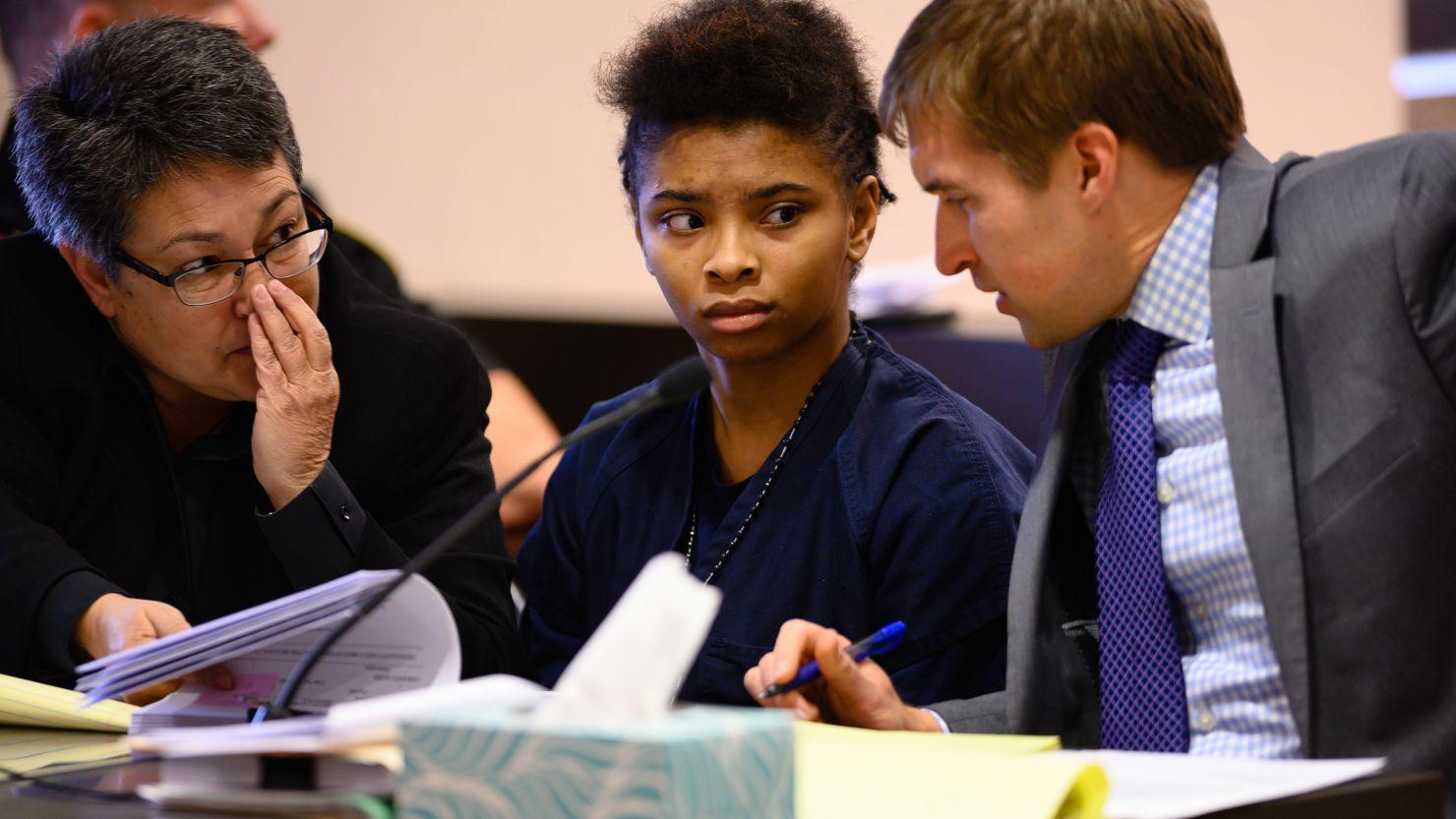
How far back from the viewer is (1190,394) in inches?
47.0

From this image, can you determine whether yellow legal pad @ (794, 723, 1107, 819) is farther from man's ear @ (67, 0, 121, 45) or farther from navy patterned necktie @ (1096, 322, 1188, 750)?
man's ear @ (67, 0, 121, 45)

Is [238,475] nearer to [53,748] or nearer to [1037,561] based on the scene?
[53,748]

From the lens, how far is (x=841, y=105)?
1.57m

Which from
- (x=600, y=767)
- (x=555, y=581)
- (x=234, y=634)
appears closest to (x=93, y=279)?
(x=555, y=581)

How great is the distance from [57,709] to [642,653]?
703mm

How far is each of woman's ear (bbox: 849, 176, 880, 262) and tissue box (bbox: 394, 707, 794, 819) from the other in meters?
0.92

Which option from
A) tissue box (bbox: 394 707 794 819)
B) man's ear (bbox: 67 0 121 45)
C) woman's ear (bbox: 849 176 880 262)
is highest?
man's ear (bbox: 67 0 121 45)

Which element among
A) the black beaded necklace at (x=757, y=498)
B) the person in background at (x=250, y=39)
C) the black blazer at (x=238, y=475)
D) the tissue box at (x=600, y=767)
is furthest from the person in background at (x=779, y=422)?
the person in background at (x=250, y=39)

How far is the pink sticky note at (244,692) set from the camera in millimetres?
1161

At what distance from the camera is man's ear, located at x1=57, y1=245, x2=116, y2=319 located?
60.9 inches

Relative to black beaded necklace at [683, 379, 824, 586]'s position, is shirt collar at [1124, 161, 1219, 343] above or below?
above

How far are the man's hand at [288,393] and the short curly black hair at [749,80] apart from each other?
370 mm

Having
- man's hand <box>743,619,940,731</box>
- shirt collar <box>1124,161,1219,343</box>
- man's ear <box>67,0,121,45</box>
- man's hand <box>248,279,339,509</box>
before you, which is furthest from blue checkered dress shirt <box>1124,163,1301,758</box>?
man's ear <box>67,0,121,45</box>

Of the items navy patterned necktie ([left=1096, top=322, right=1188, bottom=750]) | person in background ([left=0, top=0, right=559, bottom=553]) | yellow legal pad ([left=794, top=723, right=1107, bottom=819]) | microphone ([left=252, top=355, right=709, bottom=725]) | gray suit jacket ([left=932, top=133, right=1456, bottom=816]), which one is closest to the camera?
yellow legal pad ([left=794, top=723, right=1107, bottom=819])
